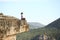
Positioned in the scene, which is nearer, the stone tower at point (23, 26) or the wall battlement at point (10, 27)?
the wall battlement at point (10, 27)

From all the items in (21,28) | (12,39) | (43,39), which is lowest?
(43,39)

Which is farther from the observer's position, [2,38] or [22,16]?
[22,16]

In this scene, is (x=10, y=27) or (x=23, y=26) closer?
(x=10, y=27)

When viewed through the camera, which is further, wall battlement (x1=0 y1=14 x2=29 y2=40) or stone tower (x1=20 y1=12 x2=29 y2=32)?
stone tower (x1=20 y1=12 x2=29 y2=32)

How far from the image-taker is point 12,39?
705 cm

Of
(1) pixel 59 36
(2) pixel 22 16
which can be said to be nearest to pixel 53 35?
(1) pixel 59 36

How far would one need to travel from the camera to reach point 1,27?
6148mm

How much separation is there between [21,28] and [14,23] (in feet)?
1.30

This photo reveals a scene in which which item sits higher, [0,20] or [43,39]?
[0,20]

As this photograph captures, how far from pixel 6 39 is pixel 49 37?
588 ft

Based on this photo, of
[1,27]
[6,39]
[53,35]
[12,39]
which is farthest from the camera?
[53,35]

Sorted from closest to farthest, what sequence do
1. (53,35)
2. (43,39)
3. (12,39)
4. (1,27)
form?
(1,27) → (12,39) → (43,39) → (53,35)

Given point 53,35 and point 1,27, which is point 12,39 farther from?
point 53,35

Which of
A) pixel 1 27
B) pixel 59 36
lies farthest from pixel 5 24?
pixel 59 36
